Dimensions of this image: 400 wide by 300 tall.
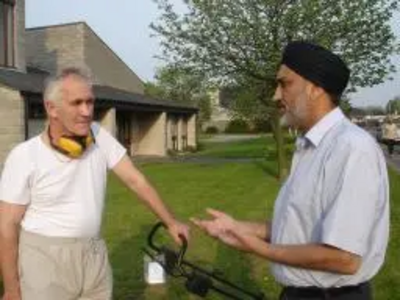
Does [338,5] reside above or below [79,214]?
above

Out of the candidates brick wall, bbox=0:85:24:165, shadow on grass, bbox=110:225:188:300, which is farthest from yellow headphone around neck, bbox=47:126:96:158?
brick wall, bbox=0:85:24:165

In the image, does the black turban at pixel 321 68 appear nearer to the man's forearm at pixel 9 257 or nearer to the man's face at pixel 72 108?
the man's face at pixel 72 108

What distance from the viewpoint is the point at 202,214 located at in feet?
50.1

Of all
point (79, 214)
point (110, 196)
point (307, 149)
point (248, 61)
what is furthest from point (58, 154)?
point (248, 61)

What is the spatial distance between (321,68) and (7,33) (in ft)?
99.1

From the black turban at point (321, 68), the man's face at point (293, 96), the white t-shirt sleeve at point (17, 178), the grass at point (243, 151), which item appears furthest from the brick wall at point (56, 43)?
the black turban at point (321, 68)

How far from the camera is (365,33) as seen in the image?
2225cm

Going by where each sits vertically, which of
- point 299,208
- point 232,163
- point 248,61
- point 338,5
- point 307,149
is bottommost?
point 232,163

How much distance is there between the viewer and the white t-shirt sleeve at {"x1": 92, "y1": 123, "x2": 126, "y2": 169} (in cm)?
454

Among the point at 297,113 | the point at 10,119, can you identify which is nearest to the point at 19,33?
the point at 10,119

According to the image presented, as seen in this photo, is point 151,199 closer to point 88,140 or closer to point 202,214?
point 88,140

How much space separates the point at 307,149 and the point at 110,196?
55.1 ft

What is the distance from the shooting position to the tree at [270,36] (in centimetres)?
2161

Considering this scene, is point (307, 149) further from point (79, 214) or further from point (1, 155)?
point (1, 155)
